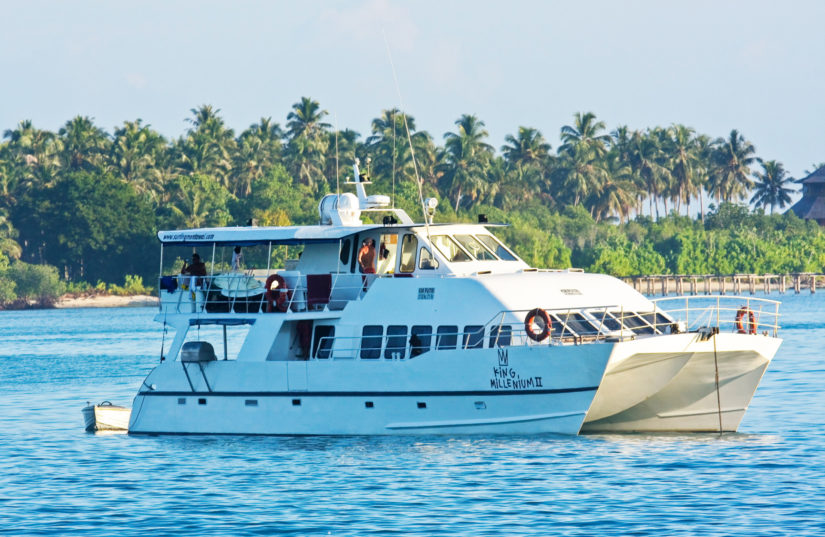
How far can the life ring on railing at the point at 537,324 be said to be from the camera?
22.9m

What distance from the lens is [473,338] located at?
24359 mm

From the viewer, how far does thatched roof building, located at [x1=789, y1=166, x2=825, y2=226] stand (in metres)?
136

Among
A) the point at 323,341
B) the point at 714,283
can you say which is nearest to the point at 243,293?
the point at 323,341

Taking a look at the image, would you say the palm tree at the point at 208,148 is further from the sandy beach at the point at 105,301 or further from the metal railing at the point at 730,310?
the metal railing at the point at 730,310

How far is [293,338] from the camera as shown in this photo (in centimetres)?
2672

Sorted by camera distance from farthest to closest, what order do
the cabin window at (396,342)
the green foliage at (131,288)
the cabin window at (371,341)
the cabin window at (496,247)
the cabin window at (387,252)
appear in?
the green foliage at (131,288)
the cabin window at (496,247)
the cabin window at (387,252)
the cabin window at (371,341)
the cabin window at (396,342)

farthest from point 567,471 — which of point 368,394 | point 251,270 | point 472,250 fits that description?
point 251,270

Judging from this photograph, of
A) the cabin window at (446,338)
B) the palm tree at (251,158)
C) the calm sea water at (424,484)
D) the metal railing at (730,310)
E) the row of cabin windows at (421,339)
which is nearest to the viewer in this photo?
the calm sea water at (424,484)

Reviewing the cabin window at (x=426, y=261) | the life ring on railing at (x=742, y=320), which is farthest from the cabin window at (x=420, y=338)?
the life ring on railing at (x=742, y=320)

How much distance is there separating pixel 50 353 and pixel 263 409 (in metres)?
33.1

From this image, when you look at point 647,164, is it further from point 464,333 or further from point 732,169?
point 464,333

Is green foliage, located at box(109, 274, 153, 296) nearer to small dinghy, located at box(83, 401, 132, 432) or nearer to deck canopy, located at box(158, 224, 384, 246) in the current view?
small dinghy, located at box(83, 401, 132, 432)

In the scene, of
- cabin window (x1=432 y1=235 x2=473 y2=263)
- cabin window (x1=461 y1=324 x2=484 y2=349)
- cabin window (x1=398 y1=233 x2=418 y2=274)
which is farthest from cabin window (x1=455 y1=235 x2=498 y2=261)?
cabin window (x1=461 y1=324 x2=484 y2=349)

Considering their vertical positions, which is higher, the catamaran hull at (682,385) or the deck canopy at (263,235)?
the deck canopy at (263,235)
